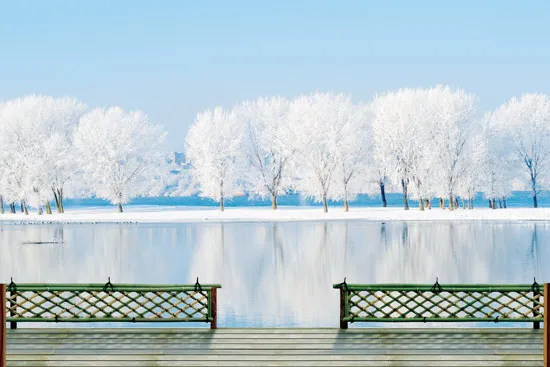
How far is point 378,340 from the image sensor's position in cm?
1465

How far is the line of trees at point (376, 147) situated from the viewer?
8312 cm

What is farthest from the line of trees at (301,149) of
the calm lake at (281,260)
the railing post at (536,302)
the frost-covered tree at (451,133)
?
the railing post at (536,302)

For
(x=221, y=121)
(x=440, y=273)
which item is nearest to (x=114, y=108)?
(x=221, y=121)

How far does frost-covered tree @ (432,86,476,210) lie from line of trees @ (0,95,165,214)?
115 feet

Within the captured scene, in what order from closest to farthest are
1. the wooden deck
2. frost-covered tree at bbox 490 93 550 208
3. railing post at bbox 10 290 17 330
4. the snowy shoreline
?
the wooden deck → railing post at bbox 10 290 17 330 → the snowy shoreline → frost-covered tree at bbox 490 93 550 208

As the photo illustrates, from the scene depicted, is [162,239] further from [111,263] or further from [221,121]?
[221,121]

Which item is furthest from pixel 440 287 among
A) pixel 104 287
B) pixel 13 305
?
pixel 13 305

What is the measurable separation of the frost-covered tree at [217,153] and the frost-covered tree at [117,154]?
5.41 metres

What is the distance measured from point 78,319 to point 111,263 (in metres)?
24.3

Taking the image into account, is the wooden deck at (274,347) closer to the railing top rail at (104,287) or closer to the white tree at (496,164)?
the railing top rail at (104,287)

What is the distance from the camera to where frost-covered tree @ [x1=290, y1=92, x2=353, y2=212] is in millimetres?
A: 85188

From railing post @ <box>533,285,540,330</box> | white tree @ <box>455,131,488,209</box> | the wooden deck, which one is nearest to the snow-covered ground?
white tree @ <box>455,131,488,209</box>

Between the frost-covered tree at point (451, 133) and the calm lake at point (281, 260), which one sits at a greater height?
the frost-covered tree at point (451, 133)

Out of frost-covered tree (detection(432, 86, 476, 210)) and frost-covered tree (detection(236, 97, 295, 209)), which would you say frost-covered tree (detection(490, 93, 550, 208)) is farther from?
frost-covered tree (detection(236, 97, 295, 209))
